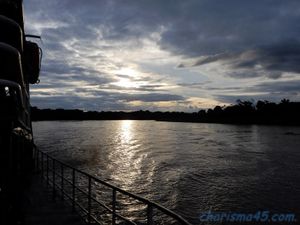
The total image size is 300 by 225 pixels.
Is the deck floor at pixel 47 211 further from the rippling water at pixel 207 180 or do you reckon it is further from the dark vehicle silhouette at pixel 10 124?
the rippling water at pixel 207 180

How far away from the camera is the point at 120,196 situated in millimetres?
18859

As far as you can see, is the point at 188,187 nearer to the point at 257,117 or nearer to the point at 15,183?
the point at 15,183

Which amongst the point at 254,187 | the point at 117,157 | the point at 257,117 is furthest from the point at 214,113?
the point at 254,187

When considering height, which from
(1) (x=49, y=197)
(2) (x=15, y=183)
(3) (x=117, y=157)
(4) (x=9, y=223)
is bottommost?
(3) (x=117, y=157)

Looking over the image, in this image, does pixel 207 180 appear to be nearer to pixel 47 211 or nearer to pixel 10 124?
pixel 47 211

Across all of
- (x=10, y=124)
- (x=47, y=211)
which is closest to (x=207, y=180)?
(x=47, y=211)

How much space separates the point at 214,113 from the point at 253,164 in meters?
149

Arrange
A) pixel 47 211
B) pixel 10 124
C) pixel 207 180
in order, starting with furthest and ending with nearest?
pixel 207 180
pixel 47 211
pixel 10 124

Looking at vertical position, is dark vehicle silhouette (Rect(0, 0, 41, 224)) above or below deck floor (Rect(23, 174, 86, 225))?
above

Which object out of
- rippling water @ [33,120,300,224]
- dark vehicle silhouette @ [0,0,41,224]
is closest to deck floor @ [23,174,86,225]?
dark vehicle silhouette @ [0,0,41,224]

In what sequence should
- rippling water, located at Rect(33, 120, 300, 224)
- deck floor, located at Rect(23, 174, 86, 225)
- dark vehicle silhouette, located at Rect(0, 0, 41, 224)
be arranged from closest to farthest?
dark vehicle silhouette, located at Rect(0, 0, 41, 224), deck floor, located at Rect(23, 174, 86, 225), rippling water, located at Rect(33, 120, 300, 224)

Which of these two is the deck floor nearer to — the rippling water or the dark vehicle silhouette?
the dark vehicle silhouette

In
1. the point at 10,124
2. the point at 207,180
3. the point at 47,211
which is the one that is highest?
the point at 10,124

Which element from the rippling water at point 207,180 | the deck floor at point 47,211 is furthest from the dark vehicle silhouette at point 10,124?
the rippling water at point 207,180
